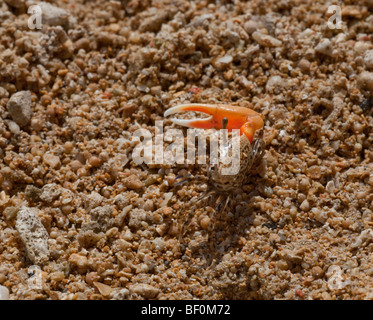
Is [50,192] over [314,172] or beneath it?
beneath

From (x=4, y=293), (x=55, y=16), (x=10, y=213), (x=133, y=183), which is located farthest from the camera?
(x=55, y=16)

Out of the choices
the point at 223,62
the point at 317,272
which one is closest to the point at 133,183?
the point at 223,62

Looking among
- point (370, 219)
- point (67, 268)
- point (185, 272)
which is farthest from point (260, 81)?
point (67, 268)

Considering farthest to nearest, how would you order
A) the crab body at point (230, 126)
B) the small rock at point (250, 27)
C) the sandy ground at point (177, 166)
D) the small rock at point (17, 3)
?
the small rock at point (17, 3), the small rock at point (250, 27), the crab body at point (230, 126), the sandy ground at point (177, 166)

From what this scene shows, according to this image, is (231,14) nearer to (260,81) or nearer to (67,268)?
(260,81)

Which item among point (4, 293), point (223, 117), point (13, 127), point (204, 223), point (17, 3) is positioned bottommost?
point (4, 293)

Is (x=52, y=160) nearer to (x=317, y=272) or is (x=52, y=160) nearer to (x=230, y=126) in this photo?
(x=230, y=126)

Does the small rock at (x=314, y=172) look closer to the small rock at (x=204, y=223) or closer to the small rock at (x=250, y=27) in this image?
the small rock at (x=204, y=223)

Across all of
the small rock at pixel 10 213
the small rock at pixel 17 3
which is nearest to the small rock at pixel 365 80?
the small rock at pixel 10 213
